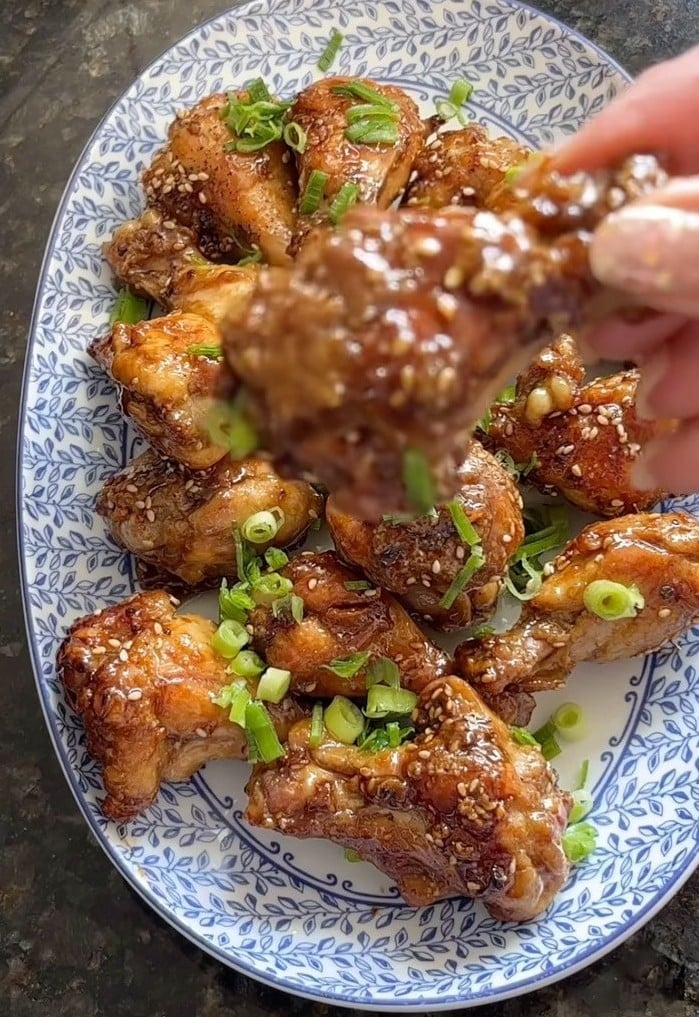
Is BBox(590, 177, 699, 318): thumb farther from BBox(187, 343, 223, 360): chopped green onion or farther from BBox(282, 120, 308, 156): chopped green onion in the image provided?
BBox(282, 120, 308, 156): chopped green onion

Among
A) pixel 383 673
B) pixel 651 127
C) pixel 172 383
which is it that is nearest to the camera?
pixel 651 127

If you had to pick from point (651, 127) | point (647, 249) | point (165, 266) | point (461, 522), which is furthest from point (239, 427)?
point (165, 266)

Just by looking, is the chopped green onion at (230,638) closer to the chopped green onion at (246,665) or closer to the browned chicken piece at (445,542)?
the chopped green onion at (246,665)

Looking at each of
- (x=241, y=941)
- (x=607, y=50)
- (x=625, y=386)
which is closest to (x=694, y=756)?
(x=625, y=386)

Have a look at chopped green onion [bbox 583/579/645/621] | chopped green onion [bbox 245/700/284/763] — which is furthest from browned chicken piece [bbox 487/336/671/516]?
chopped green onion [bbox 245/700/284/763]

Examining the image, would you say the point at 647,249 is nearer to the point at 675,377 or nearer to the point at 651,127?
the point at 651,127

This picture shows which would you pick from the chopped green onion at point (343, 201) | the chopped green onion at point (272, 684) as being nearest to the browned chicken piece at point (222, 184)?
the chopped green onion at point (343, 201)
